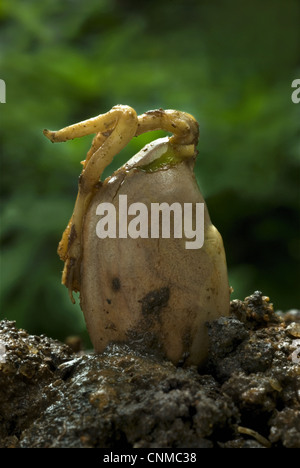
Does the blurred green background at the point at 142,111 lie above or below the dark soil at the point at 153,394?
above

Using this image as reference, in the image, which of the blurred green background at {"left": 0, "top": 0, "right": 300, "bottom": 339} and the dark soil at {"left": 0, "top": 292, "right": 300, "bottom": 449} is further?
the blurred green background at {"left": 0, "top": 0, "right": 300, "bottom": 339}

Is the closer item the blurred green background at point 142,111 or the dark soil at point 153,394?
the dark soil at point 153,394

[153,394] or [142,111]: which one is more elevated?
[142,111]

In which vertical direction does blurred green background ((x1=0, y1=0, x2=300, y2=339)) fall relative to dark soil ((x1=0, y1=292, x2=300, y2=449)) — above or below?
above

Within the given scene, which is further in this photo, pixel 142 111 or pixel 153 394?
pixel 142 111

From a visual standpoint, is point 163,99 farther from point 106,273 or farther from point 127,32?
point 106,273
